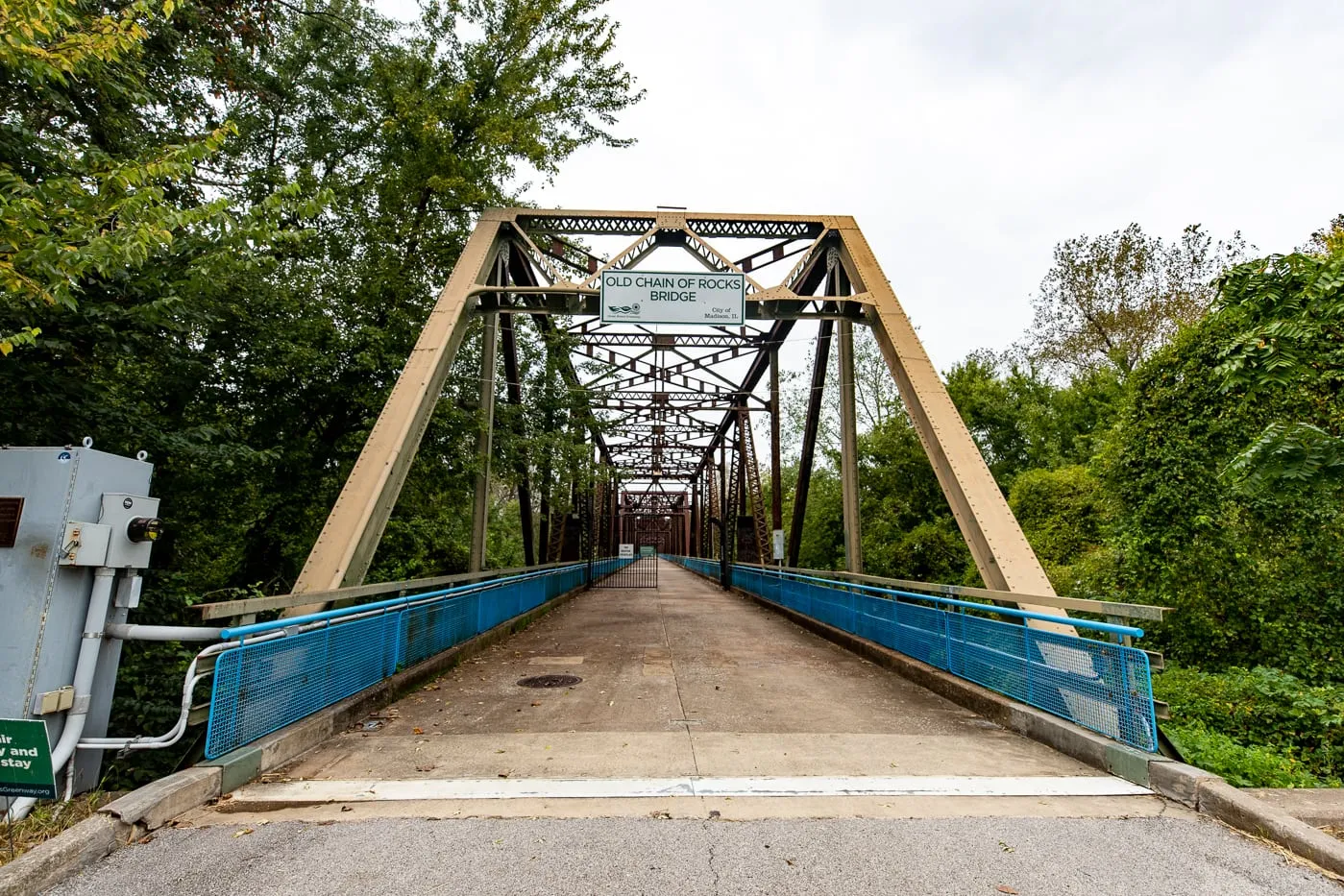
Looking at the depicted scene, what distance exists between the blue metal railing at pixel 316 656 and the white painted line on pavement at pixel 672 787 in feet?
1.63

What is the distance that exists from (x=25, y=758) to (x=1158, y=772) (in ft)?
19.3

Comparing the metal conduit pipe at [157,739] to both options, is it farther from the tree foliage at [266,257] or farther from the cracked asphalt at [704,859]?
the tree foliage at [266,257]

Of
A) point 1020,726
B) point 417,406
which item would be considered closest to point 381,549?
point 417,406

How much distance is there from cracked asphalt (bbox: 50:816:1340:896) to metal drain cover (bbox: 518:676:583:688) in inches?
142

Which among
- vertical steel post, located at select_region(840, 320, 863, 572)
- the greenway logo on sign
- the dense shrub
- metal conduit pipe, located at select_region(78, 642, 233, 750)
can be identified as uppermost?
the greenway logo on sign

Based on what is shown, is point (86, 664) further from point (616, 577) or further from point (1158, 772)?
point (616, 577)

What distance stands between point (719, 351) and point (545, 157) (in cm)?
770

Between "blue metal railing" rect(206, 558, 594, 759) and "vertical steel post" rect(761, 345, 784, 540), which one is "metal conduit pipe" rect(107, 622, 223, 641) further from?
"vertical steel post" rect(761, 345, 784, 540)

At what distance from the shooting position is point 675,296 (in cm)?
922

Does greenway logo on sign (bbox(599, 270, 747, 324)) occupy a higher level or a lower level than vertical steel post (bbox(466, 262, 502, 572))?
higher

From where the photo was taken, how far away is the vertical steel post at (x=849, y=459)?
1140 centimetres

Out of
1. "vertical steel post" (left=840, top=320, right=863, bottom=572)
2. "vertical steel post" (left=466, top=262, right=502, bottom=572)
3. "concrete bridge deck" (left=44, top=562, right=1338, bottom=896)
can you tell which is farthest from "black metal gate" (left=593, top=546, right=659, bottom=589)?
"concrete bridge deck" (left=44, top=562, right=1338, bottom=896)

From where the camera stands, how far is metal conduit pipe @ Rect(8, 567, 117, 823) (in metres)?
3.53

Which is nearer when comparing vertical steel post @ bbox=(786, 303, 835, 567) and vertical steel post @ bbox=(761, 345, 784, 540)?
vertical steel post @ bbox=(786, 303, 835, 567)
